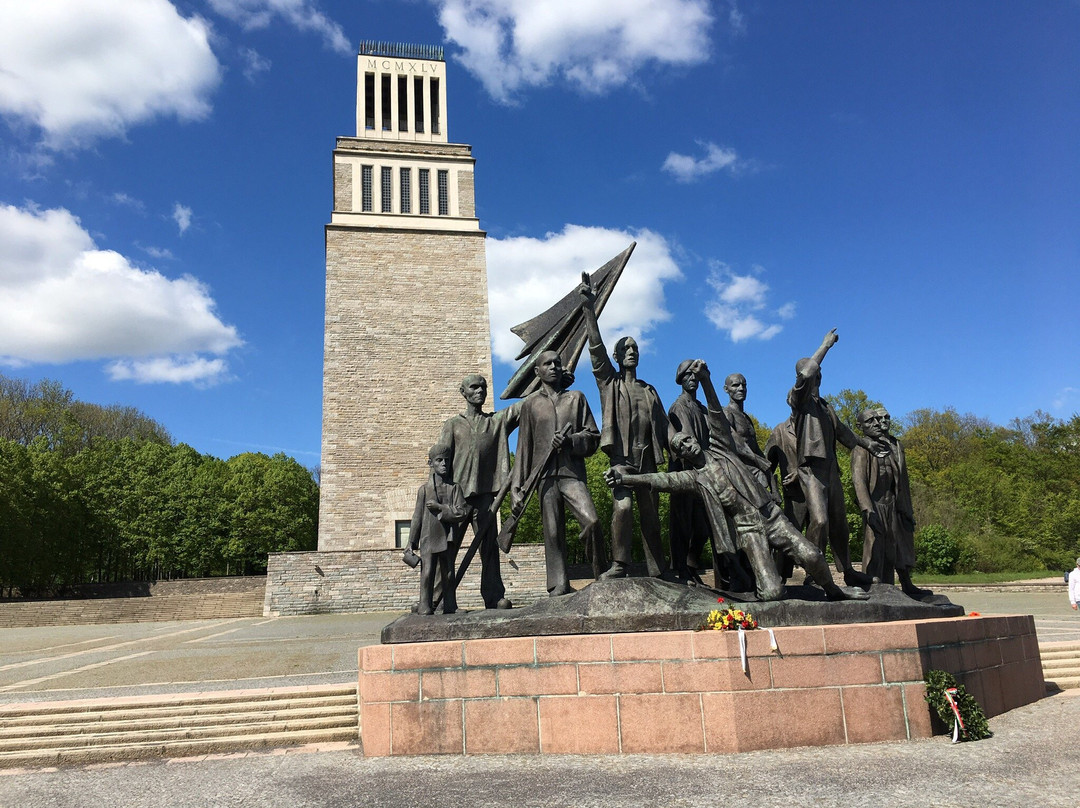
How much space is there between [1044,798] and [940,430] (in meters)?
52.2

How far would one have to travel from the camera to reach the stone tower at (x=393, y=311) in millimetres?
29188

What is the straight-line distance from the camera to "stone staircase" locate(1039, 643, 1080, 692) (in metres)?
7.42

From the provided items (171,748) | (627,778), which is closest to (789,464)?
(627,778)

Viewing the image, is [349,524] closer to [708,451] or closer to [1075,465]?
[708,451]

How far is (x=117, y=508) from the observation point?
38031 mm

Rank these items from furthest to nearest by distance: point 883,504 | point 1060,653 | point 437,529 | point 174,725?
1. point 1060,653
2. point 883,504
3. point 437,529
4. point 174,725

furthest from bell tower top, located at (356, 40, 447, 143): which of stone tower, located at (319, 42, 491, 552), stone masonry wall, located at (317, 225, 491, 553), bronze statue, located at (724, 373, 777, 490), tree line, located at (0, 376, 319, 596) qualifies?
bronze statue, located at (724, 373, 777, 490)

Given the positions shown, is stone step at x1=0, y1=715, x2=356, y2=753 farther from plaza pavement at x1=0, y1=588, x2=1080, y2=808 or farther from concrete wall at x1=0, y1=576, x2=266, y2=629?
concrete wall at x1=0, y1=576, x2=266, y2=629

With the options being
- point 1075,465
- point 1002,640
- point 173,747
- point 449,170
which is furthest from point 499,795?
point 1075,465

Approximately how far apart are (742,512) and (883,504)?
2390 mm

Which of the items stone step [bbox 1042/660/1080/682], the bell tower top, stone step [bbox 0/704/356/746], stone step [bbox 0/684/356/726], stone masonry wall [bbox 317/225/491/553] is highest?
the bell tower top

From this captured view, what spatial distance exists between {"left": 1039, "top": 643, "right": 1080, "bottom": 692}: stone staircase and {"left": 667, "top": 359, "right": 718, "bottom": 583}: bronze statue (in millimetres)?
3419

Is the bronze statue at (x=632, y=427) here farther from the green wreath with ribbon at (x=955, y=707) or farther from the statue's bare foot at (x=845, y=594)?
the green wreath with ribbon at (x=955, y=707)

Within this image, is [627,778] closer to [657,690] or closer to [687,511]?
[657,690]
